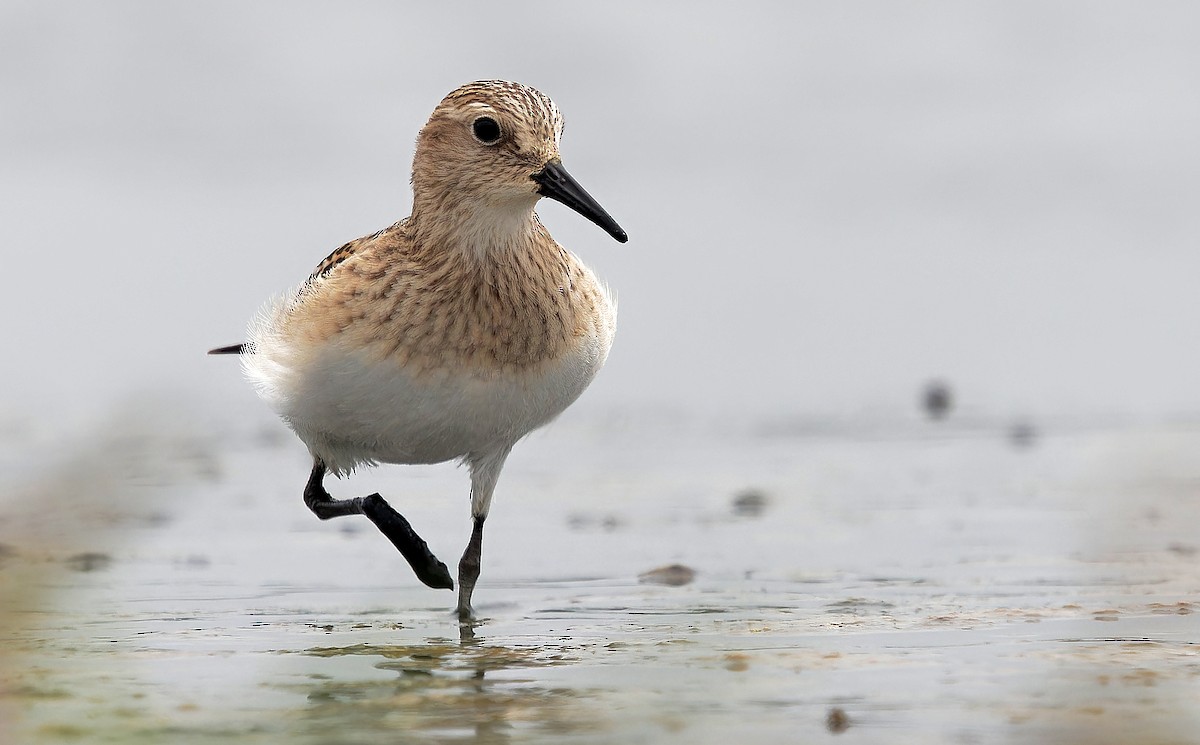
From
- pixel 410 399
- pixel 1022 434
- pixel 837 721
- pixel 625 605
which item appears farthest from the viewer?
pixel 1022 434

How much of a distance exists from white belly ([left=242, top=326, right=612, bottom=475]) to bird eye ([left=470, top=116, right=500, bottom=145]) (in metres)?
0.87

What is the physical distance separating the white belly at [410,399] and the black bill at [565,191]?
561 mm

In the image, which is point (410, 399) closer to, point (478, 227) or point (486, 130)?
point (478, 227)

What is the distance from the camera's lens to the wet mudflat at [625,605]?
3.61 metres

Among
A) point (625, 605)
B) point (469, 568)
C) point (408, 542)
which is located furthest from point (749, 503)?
point (408, 542)

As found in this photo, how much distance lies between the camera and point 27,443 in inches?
445

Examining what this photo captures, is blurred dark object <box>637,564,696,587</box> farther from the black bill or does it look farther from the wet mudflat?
the black bill

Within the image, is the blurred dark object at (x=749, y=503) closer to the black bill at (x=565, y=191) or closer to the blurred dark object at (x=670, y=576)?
the blurred dark object at (x=670, y=576)

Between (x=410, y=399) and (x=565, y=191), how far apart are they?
0.97 metres

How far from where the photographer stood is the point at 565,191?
5.80 m

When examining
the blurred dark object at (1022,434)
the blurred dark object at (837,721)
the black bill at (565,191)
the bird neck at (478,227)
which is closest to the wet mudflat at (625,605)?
the blurred dark object at (837,721)

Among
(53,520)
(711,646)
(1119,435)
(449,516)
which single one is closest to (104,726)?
(53,520)

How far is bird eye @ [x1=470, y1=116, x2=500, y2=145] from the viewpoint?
19.4ft

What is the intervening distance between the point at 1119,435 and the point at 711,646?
7859 millimetres
